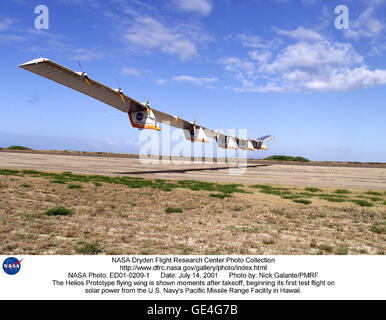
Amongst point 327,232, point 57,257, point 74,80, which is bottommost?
point 327,232

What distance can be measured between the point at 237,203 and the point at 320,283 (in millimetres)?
7902

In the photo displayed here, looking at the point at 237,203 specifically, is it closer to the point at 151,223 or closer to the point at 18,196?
the point at 151,223

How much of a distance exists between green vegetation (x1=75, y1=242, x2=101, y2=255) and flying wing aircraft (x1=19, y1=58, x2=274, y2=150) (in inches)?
720

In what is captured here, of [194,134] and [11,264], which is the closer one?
[11,264]

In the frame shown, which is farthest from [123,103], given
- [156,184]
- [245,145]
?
[245,145]

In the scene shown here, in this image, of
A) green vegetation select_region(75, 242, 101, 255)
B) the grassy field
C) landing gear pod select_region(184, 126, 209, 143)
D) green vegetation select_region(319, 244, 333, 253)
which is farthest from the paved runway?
green vegetation select_region(75, 242, 101, 255)

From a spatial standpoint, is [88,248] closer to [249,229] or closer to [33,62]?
[249,229]

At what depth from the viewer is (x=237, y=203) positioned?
12266 millimetres

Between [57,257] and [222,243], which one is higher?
[57,257]

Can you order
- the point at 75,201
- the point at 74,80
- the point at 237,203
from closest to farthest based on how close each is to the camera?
the point at 75,201, the point at 237,203, the point at 74,80

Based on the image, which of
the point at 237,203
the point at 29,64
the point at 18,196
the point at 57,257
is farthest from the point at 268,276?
the point at 29,64

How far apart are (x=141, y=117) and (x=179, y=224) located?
65.8ft

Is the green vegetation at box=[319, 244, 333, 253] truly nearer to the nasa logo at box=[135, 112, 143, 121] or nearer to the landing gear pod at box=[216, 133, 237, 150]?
the nasa logo at box=[135, 112, 143, 121]

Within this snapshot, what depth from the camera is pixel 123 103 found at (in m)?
25.6
